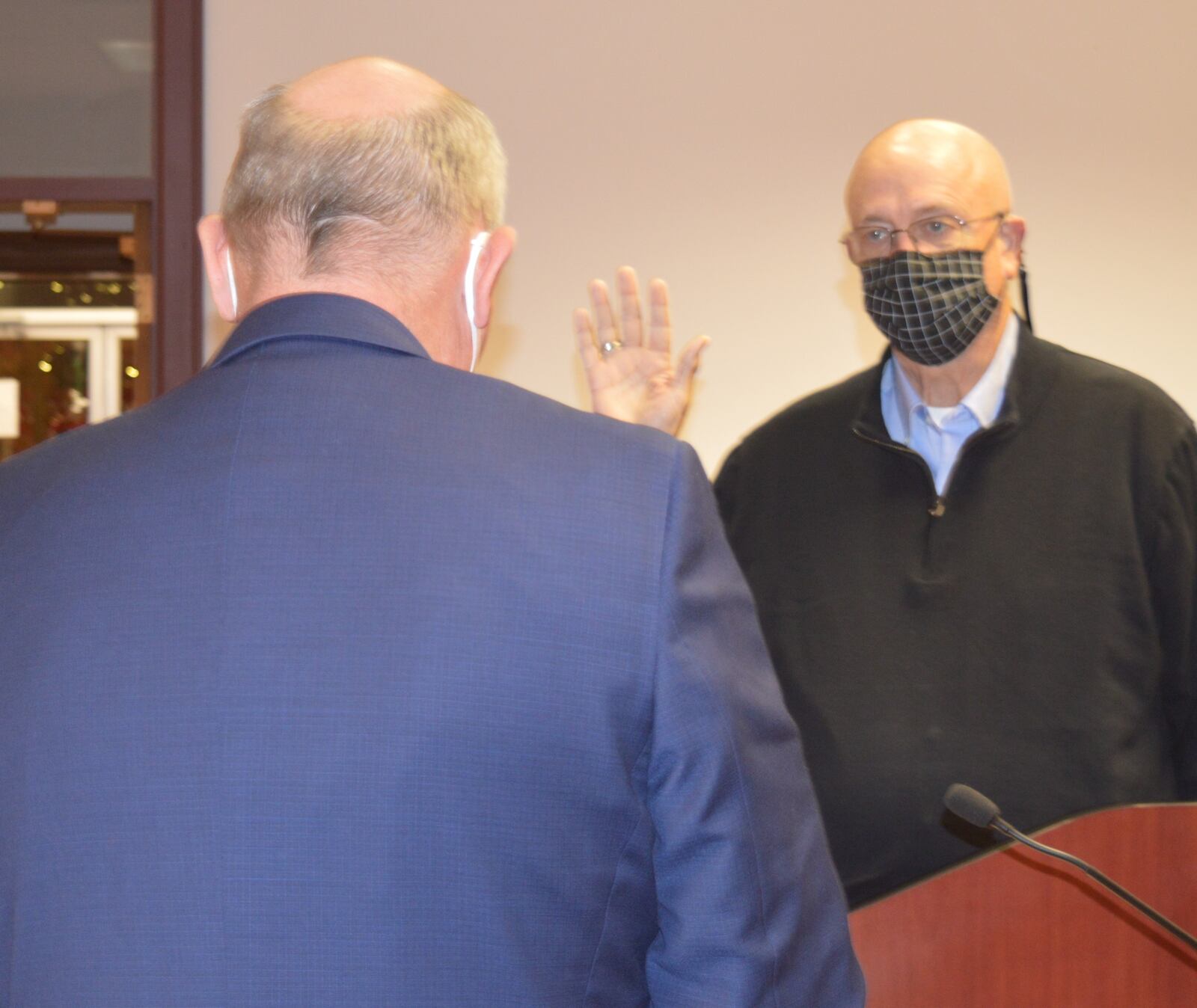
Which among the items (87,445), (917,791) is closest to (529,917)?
(87,445)

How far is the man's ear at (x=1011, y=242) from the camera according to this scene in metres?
2.14

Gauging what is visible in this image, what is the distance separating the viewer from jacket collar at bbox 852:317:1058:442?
2006 mm

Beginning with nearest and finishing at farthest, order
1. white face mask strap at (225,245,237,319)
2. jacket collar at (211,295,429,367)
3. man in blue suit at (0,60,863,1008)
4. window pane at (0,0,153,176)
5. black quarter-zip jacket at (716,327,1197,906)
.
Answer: man in blue suit at (0,60,863,1008), jacket collar at (211,295,429,367), white face mask strap at (225,245,237,319), black quarter-zip jacket at (716,327,1197,906), window pane at (0,0,153,176)

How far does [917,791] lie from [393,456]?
3.95ft

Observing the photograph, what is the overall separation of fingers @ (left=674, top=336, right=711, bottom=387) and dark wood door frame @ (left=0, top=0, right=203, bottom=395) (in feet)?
5.35

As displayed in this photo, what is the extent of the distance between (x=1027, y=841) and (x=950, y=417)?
101 cm

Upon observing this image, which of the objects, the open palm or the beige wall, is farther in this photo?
the beige wall

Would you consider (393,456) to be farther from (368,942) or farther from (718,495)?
(718,495)

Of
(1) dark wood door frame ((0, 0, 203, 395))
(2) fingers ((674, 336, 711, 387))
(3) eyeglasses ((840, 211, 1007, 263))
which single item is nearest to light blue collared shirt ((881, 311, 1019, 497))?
(3) eyeglasses ((840, 211, 1007, 263))

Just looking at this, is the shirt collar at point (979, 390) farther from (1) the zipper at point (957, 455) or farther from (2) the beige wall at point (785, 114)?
(2) the beige wall at point (785, 114)

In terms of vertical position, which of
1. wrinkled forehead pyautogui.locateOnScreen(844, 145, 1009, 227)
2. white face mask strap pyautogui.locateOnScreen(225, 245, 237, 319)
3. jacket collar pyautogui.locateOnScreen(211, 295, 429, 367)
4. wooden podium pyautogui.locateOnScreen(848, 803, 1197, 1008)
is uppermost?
wrinkled forehead pyautogui.locateOnScreen(844, 145, 1009, 227)

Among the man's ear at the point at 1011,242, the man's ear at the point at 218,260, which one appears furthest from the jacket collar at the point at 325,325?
the man's ear at the point at 1011,242

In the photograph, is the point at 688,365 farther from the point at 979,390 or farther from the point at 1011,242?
the point at 1011,242

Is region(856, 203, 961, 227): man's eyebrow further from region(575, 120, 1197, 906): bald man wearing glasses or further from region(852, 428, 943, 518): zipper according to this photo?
region(852, 428, 943, 518): zipper
